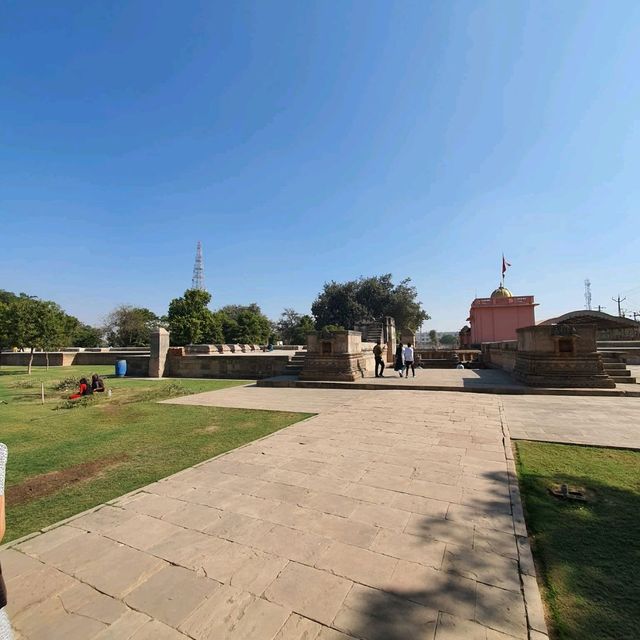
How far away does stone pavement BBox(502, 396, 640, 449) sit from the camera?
5.24m

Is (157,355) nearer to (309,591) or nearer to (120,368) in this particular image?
(120,368)

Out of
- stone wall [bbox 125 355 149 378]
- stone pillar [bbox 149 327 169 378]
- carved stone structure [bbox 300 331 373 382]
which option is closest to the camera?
carved stone structure [bbox 300 331 373 382]

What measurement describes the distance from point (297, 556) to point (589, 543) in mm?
2150

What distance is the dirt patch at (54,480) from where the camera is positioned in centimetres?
356

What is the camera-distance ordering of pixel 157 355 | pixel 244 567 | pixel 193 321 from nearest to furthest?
1. pixel 244 567
2. pixel 157 355
3. pixel 193 321

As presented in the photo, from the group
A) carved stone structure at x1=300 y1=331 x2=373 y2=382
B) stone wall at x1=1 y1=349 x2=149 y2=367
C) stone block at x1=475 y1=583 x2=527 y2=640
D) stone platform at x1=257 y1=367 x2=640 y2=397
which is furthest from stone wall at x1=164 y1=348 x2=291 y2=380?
stone block at x1=475 y1=583 x2=527 y2=640

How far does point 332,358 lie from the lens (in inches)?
487

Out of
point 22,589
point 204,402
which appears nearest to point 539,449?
point 22,589

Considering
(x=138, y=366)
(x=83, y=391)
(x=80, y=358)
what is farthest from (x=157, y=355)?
(x=80, y=358)

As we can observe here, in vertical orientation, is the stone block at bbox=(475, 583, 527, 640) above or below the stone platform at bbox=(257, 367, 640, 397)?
below

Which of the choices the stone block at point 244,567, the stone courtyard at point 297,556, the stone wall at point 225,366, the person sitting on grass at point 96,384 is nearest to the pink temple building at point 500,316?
the stone wall at point 225,366

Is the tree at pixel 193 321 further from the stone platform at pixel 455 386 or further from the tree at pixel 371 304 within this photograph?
the stone platform at pixel 455 386

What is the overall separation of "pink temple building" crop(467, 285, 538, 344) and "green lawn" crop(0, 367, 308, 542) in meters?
30.0

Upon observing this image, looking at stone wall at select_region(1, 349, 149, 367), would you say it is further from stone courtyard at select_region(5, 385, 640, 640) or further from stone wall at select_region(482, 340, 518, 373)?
stone courtyard at select_region(5, 385, 640, 640)
